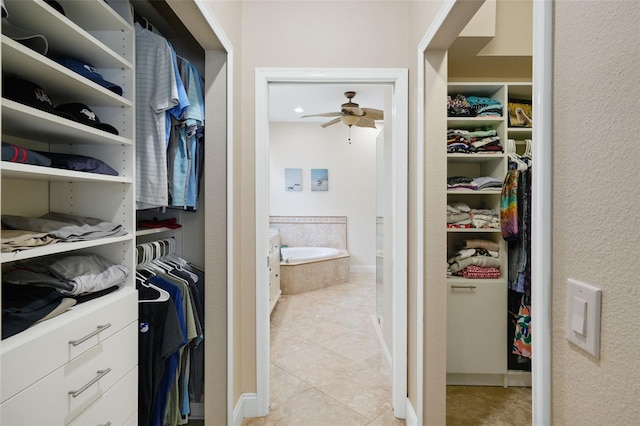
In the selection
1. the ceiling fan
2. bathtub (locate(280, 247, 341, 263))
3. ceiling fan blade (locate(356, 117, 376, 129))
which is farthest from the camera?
bathtub (locate(280, 247, 341, 263))

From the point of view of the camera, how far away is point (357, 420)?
6.25ft

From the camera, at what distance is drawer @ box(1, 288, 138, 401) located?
810mm

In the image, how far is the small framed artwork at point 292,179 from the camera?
574 cm

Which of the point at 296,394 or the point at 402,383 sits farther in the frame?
the point at 296,394

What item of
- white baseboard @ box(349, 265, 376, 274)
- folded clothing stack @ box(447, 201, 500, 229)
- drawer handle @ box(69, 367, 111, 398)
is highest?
folded clothing stack @ box(447, 201, 500, 229)

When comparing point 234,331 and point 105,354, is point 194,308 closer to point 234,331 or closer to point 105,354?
point 234,331

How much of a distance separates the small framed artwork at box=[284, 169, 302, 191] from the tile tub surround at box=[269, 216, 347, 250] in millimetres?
552

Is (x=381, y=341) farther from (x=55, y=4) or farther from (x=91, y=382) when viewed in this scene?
(x=55, y=4)

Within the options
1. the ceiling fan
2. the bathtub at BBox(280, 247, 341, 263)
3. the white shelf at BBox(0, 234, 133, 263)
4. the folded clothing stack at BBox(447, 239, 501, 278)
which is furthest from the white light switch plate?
the bathtub at BBox(280, 247, 341, 263)

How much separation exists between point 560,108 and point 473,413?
82.1 inches

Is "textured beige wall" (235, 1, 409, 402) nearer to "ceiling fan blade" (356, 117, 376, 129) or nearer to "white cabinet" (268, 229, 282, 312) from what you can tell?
"white cabinet" (268, 229, 282, 312)

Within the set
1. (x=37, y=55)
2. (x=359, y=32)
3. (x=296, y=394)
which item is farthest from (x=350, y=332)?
(x=37, y=55)

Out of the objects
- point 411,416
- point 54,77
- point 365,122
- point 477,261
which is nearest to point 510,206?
point 477,261

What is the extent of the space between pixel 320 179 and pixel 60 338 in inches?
196
